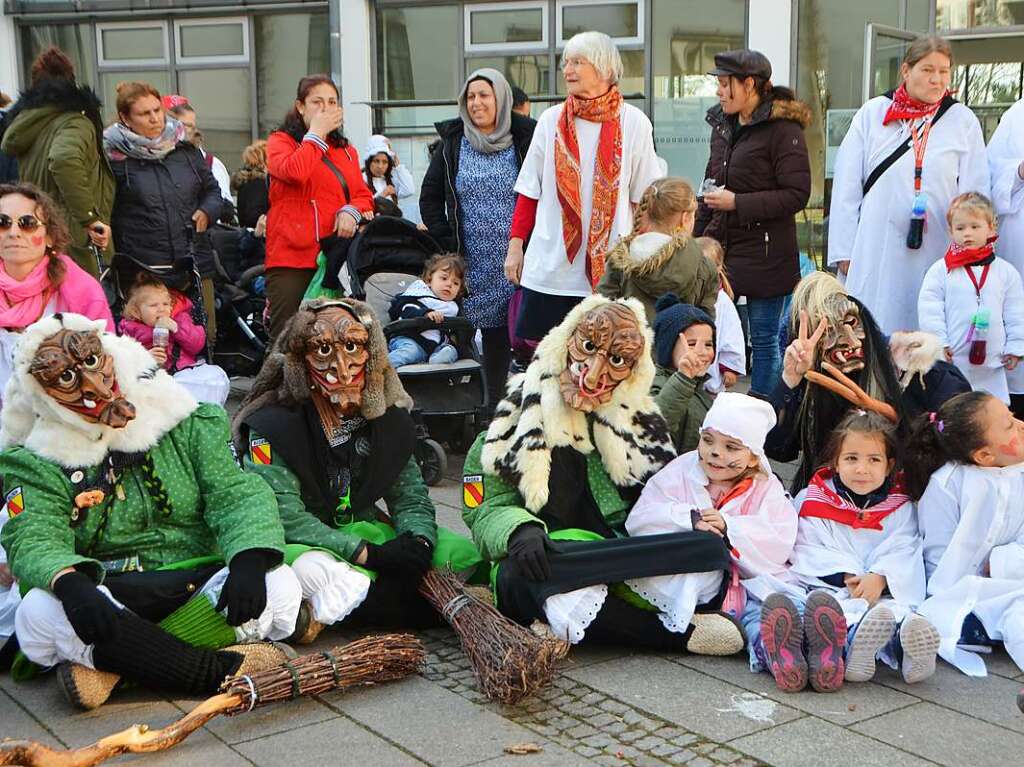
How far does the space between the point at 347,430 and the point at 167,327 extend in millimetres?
2555

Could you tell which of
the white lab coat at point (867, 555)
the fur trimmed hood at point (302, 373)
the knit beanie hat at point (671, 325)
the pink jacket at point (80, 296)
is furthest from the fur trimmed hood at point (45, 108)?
the white lab coat at point (867, 555)

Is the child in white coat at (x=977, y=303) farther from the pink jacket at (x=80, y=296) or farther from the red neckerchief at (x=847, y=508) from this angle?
the pink jacket at (x=80, y=296)

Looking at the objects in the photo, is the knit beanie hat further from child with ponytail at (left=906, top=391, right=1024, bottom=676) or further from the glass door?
the glass door

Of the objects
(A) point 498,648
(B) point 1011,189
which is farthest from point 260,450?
(B) point 1011,189

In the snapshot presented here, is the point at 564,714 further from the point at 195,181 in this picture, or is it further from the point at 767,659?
the point at 195,181

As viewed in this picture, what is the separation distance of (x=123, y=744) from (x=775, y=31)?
384 inches

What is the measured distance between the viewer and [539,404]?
441 centimetres

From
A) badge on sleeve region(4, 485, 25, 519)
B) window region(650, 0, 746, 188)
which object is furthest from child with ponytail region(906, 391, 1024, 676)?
window region(650, 0, 746, 188)

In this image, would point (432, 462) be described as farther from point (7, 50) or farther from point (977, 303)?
point (7, 50)

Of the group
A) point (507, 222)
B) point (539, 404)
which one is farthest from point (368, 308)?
point (507, 222)

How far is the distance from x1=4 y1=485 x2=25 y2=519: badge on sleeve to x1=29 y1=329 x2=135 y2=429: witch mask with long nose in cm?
29

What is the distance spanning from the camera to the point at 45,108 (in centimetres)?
678

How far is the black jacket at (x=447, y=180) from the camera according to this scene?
699 centimetres

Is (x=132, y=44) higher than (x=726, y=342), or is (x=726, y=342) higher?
(x=132, y=44)
